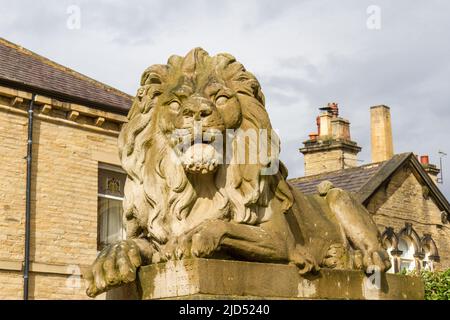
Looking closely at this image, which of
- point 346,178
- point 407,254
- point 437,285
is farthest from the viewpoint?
point 407,254

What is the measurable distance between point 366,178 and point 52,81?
35.9ft

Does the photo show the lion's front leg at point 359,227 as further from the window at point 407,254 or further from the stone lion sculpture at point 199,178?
the window at point 407,254

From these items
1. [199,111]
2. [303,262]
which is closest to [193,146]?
[199,111]

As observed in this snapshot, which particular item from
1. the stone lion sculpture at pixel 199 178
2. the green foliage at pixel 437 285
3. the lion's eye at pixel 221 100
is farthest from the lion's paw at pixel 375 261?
the green foliage at pixel 437 285

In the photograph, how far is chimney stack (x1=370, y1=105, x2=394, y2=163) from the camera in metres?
34.7

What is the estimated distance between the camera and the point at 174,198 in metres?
6.52

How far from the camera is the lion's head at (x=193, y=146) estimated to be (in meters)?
6.48

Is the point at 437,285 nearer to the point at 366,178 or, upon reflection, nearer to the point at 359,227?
the point at 366,178

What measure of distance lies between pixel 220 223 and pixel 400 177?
24.2 meters

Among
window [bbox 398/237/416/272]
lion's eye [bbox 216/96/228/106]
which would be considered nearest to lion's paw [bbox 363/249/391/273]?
lion's eye [bbox 216/96/228/106]

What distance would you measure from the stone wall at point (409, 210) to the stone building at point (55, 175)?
9.16 m

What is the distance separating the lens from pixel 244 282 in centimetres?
638

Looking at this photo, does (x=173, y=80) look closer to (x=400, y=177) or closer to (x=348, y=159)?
(x=400, y=177)
